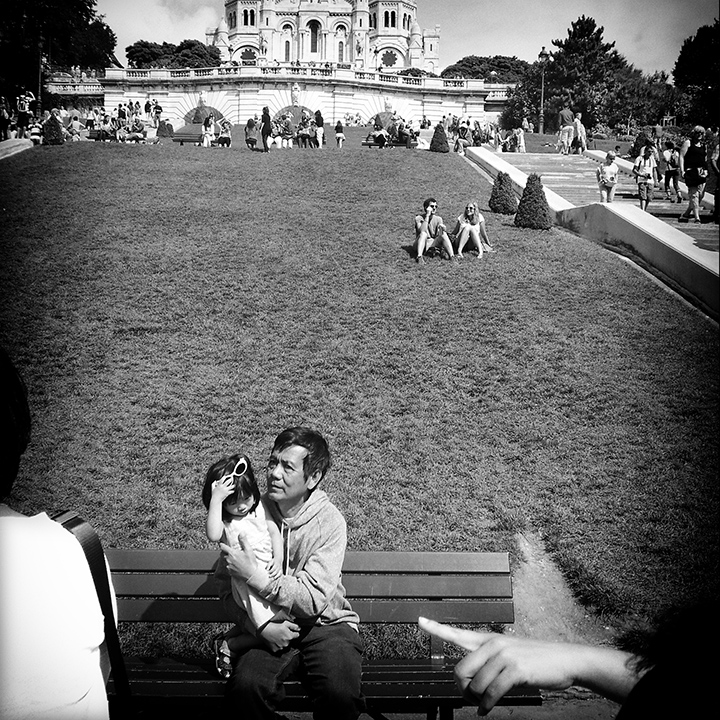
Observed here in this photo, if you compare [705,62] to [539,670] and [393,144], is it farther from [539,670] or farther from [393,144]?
[393,144]

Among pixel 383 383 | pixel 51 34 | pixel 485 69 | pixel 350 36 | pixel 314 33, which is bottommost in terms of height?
pixel 383 383

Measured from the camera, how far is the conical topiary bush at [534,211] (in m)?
12.6

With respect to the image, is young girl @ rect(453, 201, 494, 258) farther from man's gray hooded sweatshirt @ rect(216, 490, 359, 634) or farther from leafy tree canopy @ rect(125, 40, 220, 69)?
leafy tree canopy @ rect(125, 40, 220, 69)

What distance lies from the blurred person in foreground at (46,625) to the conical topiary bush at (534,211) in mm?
11782

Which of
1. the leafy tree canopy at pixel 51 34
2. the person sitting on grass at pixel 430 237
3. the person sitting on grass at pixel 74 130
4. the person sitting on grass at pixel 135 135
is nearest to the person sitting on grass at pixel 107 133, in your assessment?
the person sitting on grass at pixel 135 135

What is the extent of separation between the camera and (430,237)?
10711mm

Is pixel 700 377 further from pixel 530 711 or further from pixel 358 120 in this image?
pixel 358 120

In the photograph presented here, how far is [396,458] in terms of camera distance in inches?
211

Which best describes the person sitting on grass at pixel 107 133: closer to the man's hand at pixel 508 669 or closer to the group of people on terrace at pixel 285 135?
the group of people on terrace at pixel 285 135

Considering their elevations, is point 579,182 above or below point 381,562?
above

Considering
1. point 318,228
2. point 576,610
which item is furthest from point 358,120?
point 576,610

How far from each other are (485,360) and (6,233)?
718cm

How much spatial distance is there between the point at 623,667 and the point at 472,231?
32.1ft

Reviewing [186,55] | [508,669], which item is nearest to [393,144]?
[186,55]
